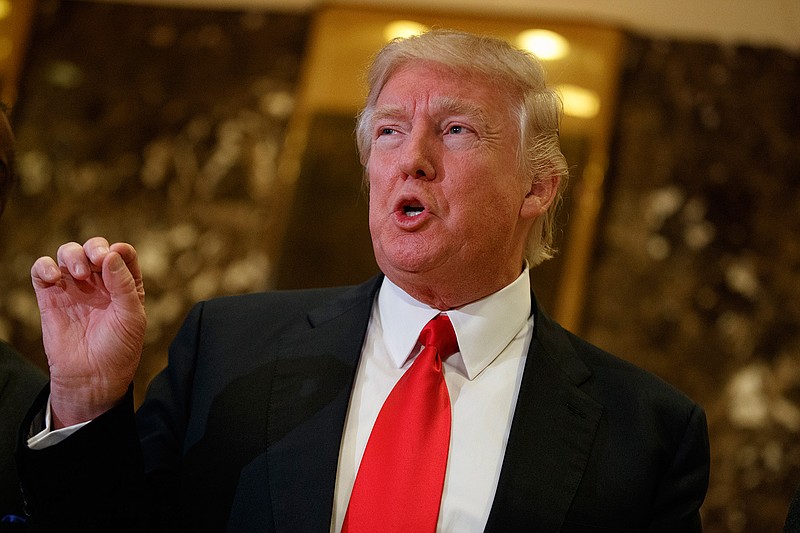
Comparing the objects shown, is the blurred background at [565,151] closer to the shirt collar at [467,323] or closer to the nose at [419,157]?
the shirt collar at [467,323]

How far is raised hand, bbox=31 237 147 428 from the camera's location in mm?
1462

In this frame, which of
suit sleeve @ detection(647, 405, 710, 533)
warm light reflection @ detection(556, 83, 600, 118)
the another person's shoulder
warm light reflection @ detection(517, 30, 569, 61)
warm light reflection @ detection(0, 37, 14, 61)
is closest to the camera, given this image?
suit sleeve @ detection(647, 405, 710, 533)

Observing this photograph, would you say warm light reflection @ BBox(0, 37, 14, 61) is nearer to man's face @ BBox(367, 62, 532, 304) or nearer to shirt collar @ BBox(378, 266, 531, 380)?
man's face @ BBox(367, 62, 532, 304)

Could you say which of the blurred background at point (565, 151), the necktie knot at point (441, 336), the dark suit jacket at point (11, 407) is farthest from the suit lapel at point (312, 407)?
the blurred background at point (565, 151)

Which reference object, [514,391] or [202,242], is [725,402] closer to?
[514,391]

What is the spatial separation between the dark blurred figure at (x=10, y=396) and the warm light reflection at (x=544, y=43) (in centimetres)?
211

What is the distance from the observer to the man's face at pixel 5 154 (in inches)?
72.3

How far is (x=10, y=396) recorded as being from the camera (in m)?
1.76

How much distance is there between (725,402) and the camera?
3189 mm

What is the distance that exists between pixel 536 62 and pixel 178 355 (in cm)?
93

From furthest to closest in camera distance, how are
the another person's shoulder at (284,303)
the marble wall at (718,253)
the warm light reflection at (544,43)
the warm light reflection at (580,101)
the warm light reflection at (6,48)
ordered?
the warm light reflection at (6,48)
the warm light reflection at (544,43)
the warm light reflection at (580,101)
the marble wall at (718,253)
the another person's shoulder at (284,303)

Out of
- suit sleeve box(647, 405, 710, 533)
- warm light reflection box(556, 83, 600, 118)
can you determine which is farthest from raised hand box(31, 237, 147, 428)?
warm light reflection box(556, 83, 600, 118)

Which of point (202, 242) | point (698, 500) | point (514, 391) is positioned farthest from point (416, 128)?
point (202, 242)

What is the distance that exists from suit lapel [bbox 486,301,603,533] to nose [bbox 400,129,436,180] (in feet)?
1.27
